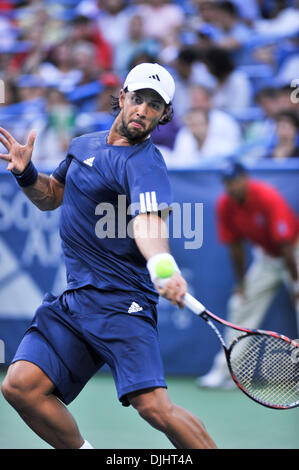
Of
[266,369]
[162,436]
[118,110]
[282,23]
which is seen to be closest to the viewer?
[266,369]

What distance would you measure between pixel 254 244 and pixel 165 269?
3581 millimetres

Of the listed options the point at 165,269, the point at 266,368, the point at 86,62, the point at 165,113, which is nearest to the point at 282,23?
the point at 86,62

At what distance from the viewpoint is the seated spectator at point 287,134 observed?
6.70 meters

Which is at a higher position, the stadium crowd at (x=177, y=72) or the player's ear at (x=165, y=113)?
the stadium crowd at (x=177, y=72)

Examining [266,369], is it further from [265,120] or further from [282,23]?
[282,23]

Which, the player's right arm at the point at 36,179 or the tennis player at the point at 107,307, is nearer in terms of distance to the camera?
the tennis player at the point at 107,307

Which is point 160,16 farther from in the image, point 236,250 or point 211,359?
point 211,359

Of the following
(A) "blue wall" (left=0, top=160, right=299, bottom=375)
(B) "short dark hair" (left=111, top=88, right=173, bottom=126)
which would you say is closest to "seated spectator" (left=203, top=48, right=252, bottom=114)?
(A) "blue wall" (left=0, top=160, right=299, bottom=375)

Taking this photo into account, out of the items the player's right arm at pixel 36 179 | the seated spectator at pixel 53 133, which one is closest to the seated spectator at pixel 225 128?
the seated spectator at pixel 53 133

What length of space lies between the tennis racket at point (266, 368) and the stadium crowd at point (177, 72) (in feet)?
11.2

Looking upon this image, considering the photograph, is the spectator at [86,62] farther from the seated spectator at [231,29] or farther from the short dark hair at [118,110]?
the short dark hair at [118,110]

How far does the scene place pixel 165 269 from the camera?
9.75ft

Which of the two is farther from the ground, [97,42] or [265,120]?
[97,42]

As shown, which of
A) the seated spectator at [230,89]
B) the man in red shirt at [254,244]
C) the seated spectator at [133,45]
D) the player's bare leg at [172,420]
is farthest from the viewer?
the seated spectator at [133,45]
